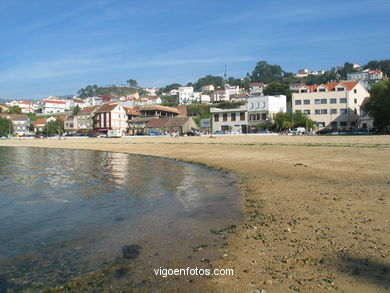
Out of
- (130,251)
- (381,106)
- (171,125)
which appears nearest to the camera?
(130,251)

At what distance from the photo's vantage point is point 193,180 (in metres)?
17.8

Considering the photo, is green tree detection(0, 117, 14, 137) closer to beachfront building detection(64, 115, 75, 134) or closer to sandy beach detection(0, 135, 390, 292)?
beachfront building detection(64, 115, 75, 134)

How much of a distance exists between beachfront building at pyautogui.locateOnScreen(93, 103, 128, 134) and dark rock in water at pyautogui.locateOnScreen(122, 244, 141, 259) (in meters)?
106

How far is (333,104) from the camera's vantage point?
270 ft

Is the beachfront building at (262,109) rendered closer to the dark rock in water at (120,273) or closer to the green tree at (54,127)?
the green tree at (54,127)

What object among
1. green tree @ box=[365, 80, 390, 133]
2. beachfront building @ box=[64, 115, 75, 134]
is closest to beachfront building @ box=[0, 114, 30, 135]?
beachfront building @ box=[64, 115, 75, 134]

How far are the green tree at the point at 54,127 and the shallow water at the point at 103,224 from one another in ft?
370

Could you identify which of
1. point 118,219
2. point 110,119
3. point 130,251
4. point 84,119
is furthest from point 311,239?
point 84,119

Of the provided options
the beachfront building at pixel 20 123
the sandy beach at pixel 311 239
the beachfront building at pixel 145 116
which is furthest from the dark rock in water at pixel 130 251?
the beachfront building at pixel 20 123

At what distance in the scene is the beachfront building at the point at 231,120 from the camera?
293ft

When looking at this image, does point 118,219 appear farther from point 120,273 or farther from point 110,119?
point 110,119

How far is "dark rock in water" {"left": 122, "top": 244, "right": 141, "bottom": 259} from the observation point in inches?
280

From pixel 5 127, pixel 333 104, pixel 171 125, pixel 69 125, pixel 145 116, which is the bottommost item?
pixel 171 125

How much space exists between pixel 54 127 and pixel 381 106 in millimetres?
105647
